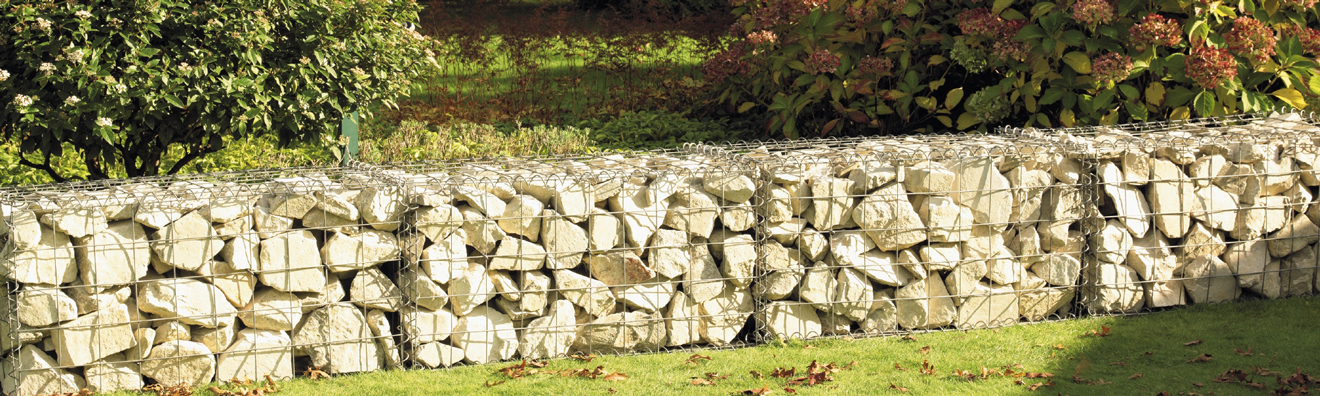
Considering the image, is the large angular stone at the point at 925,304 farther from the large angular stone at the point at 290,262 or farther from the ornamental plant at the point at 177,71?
the ornamental plant at the point at 177,71

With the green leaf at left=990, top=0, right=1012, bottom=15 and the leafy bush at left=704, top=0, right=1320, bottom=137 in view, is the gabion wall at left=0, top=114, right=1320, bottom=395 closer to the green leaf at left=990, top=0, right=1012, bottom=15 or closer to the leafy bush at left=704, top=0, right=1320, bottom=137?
the leafy bush at left=704, top=0, right=1320, bottom=137

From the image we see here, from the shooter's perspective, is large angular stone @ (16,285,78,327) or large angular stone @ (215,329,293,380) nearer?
large angular stone @ (16,285,78,327)

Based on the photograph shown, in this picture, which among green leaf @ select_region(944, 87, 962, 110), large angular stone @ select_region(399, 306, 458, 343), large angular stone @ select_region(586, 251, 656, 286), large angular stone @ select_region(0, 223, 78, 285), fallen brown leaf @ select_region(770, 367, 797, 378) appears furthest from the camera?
green leaf @ select_region(944, 87, 962, 110)

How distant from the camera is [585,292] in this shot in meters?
3.94

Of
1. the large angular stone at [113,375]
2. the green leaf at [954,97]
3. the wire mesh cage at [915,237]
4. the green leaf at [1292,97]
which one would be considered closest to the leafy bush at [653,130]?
the green leaf at [954,97]

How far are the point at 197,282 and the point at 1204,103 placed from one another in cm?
498

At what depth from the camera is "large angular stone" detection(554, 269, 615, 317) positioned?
3.90m

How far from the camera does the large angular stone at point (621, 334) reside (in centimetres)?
401

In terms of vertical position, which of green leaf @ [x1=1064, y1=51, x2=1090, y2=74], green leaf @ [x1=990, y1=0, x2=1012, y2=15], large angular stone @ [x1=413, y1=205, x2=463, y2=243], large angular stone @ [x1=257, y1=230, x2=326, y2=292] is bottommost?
large angular stone @ [x1=257, y1=230, x2=326, y2=292]

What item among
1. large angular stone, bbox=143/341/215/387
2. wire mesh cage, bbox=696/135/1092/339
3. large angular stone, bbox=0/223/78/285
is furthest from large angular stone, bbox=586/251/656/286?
large angular stone, bbox=0/223/78/285

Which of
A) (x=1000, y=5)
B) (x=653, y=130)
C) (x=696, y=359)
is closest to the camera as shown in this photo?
(x=696, y=359)

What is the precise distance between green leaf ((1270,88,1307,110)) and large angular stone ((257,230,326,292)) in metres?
5.12

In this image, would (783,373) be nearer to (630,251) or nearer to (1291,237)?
(630,251)

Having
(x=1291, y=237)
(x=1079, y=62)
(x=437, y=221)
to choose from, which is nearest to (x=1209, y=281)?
(x=1291, y=237)
